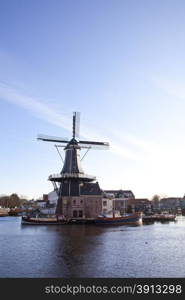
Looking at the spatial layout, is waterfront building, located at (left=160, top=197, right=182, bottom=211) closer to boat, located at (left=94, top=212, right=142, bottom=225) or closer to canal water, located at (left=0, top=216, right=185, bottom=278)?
boat, located at (left=94, top=212, right=142, bottom=225)

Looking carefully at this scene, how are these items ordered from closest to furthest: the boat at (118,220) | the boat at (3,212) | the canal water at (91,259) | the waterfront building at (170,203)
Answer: the canal water at (91,259) < the boat at (118,220) < the boat at (3,212) < the waterfront building at (170,203)

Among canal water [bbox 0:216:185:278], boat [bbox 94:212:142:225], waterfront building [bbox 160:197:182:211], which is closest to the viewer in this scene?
canal water [bbox 0:216:185:278]

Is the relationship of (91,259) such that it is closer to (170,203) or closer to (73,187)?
(73,187)

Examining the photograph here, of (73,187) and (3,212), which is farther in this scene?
(3,212)

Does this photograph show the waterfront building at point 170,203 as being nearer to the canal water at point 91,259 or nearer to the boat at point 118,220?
the boat at point 118,220

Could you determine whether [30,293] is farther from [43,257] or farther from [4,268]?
[43,257]

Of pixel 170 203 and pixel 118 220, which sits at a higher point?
pixel 170 203

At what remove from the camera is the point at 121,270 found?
72.1 feet

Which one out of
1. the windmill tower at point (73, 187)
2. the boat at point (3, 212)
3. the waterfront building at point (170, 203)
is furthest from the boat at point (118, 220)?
the waterfront building at point (170, 203)

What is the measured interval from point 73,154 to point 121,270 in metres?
52.5

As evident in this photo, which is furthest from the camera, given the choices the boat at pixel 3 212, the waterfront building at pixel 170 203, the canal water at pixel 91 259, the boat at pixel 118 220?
the waterfront building at pixel 170 203

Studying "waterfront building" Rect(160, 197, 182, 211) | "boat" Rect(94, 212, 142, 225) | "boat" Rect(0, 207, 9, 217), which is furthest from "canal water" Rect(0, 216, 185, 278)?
"waterfront building" Rect(160, 197, 182, 211)

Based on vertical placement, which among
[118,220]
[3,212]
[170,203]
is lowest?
[3,212]

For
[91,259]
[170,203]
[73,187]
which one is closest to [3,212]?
[73,187]
